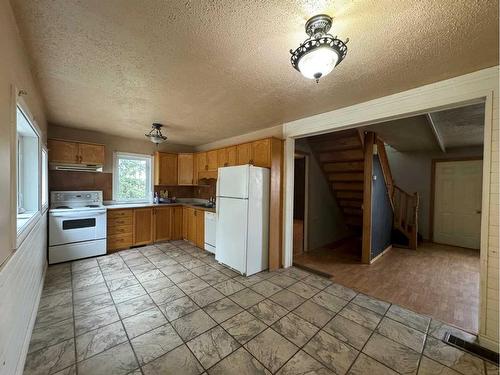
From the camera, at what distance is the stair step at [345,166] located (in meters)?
4.06

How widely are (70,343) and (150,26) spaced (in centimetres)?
259

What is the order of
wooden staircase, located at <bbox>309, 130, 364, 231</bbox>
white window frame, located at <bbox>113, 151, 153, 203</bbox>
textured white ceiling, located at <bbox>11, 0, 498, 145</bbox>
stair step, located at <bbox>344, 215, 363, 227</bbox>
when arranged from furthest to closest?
1. stair step, located at <bbox>344, 215, 363, 227</bbox>
2. white window frame, located at <bbox>113, 151, 153, 203</bbox>
3. wooden staircase, located at <bbox>309, 130, 364, 231</bbox>
4. textured white ceiling, located at <bbox>11, 0, 498, 145</bbox>

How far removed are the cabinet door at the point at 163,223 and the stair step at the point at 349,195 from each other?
13.2ft

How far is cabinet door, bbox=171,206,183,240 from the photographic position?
4965mm

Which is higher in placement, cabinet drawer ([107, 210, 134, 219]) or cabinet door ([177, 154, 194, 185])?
cabinet door ([177, 154, 194, 185])

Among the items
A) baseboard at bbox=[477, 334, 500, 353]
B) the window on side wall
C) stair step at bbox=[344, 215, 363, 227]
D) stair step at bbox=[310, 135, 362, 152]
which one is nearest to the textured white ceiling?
the window on side wall

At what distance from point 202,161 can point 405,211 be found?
16.3ft

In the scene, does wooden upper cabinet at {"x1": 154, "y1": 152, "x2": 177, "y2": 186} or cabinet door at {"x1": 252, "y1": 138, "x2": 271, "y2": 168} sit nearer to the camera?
cabinet door at {"x1": 252, "y1": 138, "x2": 271, "y2": 168}

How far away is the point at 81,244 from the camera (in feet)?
12.0

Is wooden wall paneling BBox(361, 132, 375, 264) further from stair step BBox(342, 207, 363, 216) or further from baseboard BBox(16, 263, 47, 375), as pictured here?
baseboard BBox(16, 263, 47, 375)

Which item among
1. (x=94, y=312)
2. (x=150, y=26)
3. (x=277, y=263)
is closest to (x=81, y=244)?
(x=94, y=312)

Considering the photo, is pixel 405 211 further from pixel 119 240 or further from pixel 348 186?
pixel 119 240


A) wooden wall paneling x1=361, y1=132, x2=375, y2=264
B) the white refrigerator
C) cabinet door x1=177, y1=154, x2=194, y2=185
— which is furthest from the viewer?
cabinet door x1=177, y1=154, x2=194, y2=185

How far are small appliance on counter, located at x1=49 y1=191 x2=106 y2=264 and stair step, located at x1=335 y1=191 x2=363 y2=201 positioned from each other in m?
4.96
